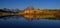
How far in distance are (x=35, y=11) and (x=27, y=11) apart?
11.4 ft

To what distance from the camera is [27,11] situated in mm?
52688

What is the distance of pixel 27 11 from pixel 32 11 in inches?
119

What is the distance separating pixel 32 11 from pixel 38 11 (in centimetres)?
189

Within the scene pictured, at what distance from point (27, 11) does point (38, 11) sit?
3988mm

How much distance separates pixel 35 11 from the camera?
5022cm

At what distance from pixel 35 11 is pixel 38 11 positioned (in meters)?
0.99

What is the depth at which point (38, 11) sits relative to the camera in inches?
1991

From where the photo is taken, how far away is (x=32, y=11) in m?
50.1

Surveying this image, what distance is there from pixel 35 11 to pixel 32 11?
916 mm
